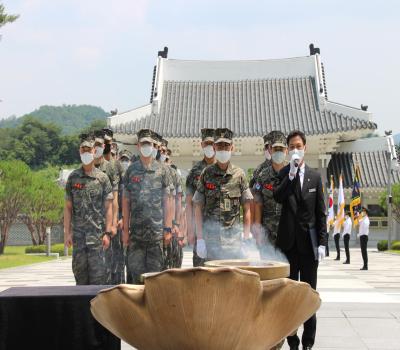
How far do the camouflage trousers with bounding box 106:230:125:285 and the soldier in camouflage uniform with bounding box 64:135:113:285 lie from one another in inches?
33.6

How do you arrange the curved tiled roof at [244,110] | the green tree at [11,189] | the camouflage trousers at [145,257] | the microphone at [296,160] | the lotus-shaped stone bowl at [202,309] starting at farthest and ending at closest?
the curved tiled roof at [244,110], the green tree at [11,189], the camouflage trousers at [145,257], the microphone at [296,160], the lotus-shaped stone bowl at [202,309]

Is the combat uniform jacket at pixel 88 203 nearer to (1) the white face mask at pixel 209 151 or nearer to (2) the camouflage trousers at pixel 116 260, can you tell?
(2) the camouflage trousers at pixel 116 260

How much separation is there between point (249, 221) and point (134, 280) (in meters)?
1.41

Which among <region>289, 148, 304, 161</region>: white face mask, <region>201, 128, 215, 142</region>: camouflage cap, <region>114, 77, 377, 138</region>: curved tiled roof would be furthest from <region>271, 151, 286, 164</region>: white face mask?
<region>114, 77, 377, 138</region>: curved tiled roof

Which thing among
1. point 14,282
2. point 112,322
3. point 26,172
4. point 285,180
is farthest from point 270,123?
point 112,322

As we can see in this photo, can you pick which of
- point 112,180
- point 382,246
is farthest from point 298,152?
point 382,246

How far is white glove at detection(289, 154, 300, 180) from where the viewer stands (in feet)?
19.7

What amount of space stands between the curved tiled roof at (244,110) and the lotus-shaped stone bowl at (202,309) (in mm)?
30165

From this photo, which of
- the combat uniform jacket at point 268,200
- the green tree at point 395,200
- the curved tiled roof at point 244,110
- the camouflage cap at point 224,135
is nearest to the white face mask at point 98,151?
the combat uniform jacket at point 268,200

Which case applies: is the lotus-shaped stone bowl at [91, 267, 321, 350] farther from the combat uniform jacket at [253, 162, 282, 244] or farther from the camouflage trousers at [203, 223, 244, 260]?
the combat uniform jacket at [253, 162, 282, 244]

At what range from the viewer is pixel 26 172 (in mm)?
30359

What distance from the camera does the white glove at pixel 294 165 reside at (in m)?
6.00

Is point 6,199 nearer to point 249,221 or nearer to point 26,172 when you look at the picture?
point 26,172

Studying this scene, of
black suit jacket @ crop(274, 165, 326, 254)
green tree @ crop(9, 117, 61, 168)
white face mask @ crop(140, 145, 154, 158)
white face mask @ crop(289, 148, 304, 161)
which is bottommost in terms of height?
black suit jacket @ crop(274, 165, 326, 254)
